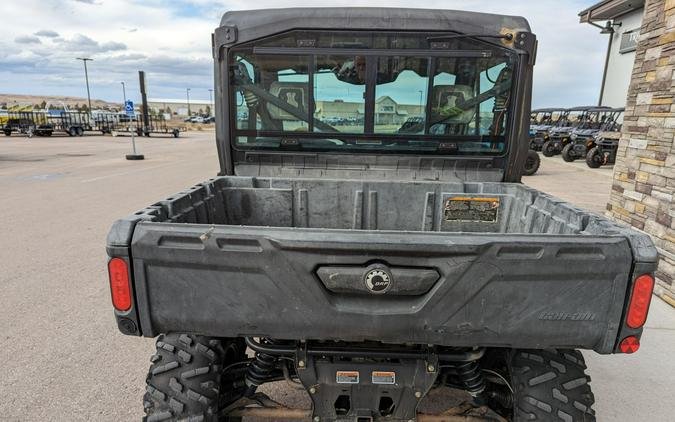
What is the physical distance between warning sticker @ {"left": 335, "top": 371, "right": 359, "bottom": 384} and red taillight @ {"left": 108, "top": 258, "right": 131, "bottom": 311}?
3.32ft

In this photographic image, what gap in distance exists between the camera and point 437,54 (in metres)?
3.44

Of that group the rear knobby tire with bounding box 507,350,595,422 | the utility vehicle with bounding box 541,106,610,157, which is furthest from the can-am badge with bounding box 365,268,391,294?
the utility vehicle with bounding box 541,106,610,157

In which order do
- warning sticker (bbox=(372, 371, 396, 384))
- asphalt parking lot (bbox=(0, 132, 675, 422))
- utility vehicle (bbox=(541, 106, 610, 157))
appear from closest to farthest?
warning sticker (bbox=(372, 371, 396, 384))
asphalt parking lot (bbox=(0, 132, 675, 422))
utility vehicle (bbox=(541, 106, 610, 157))

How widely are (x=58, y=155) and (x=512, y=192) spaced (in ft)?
73.3

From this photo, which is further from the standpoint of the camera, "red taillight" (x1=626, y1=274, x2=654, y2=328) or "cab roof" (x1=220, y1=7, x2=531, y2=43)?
"cab roof" (x1=220, y1=7, x2=531, y2=43)

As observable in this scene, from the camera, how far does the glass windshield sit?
3449mm

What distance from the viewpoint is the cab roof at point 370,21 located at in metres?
3.38

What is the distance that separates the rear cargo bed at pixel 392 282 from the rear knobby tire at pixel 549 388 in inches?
14.1

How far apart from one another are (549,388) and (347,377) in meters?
0.99

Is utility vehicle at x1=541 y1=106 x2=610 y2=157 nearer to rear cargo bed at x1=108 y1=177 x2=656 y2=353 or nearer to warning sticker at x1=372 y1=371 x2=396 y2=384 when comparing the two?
rear cargo bed at x1=108 y1=177 x2=656 y2=353

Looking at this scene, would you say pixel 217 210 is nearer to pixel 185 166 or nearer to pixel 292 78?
pixel 292 78

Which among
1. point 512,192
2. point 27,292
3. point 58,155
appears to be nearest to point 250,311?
point 512,192

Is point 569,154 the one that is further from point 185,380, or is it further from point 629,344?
point 185,380

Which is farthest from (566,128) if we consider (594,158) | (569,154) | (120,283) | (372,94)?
(120,283)
